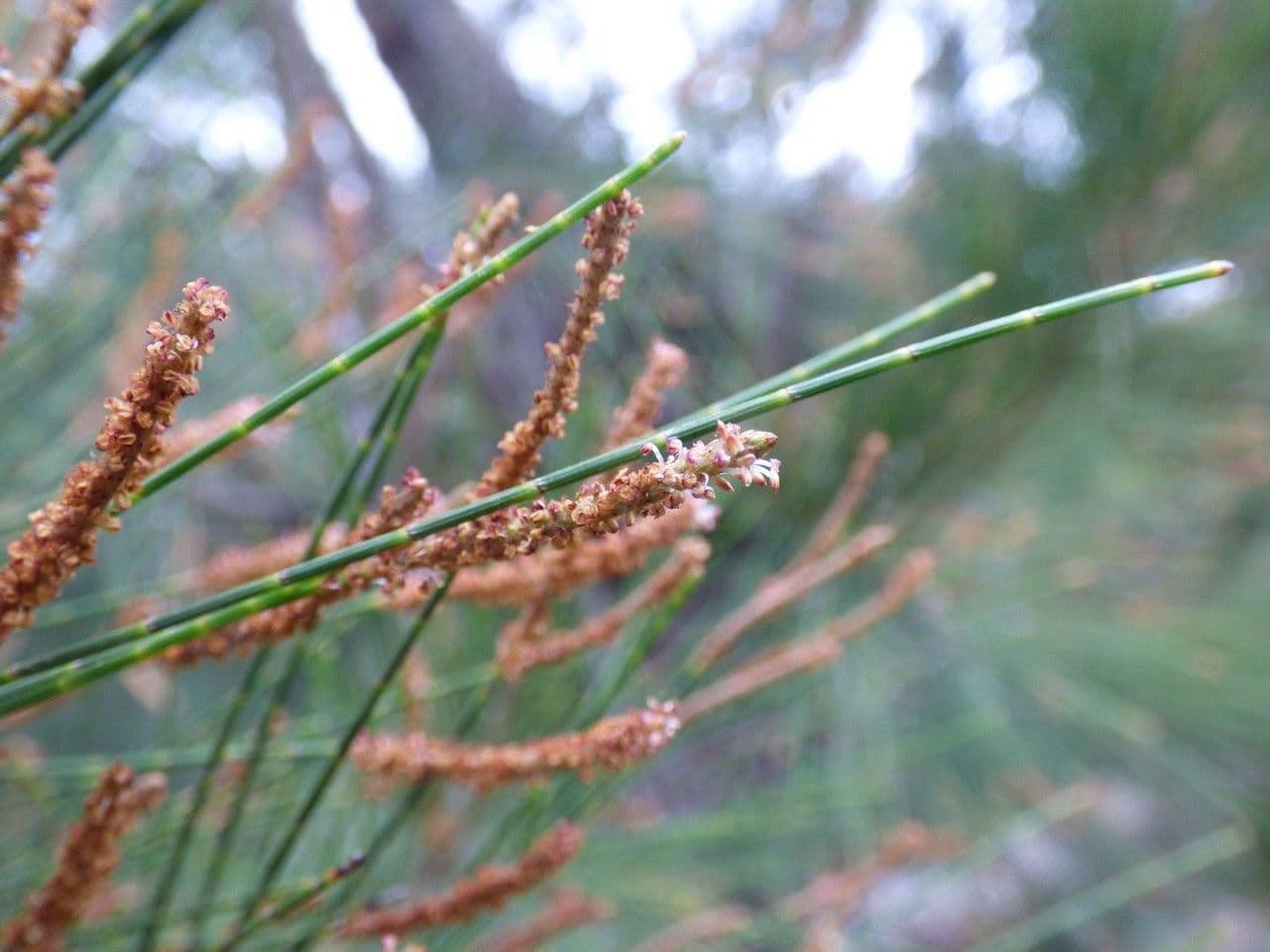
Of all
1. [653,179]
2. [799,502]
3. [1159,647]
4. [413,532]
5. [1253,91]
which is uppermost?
[653,179]

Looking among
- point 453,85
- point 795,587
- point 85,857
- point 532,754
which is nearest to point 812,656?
point 795,587

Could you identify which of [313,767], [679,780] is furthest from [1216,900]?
[313,767]

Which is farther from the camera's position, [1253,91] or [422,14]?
[422,14]

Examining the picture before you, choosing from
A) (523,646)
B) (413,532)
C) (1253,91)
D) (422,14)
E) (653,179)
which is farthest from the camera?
(422,14)

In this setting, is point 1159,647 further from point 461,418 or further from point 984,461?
point 461,418

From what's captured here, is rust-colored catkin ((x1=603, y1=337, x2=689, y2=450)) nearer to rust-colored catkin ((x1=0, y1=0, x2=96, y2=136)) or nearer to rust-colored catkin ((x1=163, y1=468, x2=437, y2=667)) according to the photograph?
rust-colored catkin ((x1=163, y1=468, x2=437, y2=667))

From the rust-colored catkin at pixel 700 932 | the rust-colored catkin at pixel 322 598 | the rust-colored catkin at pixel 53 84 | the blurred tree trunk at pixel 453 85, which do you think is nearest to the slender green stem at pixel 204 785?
the rust-colored catkin at pixel 322 598
